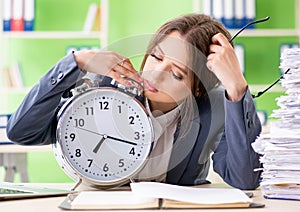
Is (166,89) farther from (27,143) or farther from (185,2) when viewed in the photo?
(185,2)

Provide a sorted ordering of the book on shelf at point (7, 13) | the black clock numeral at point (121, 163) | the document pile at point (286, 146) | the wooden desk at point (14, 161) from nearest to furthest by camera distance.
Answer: the document pile at point (286, 146)
the black clock numeral at point (121, 163)
the wooden desk at point (14, 161)
the book on shelf at point (7, 13)

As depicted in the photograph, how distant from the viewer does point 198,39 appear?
150cm

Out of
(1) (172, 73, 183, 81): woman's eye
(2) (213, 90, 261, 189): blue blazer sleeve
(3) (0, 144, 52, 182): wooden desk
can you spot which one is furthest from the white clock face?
(3) (0, 144, 52, 182): wooden desk

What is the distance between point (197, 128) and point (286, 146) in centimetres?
30

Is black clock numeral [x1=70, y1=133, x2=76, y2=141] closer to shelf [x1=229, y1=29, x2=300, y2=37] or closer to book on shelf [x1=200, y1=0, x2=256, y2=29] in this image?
book on shelf [x1=200, y1=0, x2=256, y2=29]

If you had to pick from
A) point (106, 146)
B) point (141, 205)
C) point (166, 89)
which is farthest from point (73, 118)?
point (141, 205)

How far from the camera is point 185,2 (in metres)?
4.79

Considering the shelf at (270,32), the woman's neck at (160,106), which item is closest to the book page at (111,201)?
the woman's neck at (160,106)

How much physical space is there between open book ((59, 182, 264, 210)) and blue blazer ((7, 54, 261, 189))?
255 millimetres

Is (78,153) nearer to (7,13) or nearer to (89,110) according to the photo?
(89,110)

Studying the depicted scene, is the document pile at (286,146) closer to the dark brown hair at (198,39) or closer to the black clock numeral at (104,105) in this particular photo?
the dark brown hair at (198,39)

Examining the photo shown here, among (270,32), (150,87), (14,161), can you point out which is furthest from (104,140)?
(270,32)

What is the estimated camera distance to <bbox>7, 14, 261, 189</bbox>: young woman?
54.1 inches

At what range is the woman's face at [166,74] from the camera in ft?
4.48
